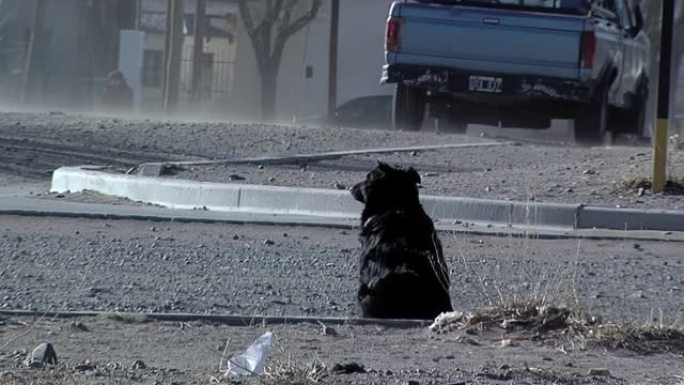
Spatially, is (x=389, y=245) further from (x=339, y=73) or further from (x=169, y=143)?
(x=339, y=73)

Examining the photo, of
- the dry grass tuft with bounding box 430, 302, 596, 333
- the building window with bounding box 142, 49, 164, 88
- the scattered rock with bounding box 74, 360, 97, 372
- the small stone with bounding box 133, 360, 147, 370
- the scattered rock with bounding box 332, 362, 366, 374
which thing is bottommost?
the small stone with bounding box 133, 360, 147, 370

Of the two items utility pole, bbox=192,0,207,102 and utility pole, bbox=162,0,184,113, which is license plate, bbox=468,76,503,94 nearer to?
utility pole, bbox=162,0,184,113

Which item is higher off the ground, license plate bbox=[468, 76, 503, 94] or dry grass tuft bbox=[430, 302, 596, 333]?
license plate bbox=[468, 76, 503, 94]

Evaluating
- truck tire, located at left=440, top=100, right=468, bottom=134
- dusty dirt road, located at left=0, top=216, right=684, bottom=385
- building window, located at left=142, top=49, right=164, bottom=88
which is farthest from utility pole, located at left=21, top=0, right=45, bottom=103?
dusty dirt road, located at left=0, top=216, right=684, bottom=385

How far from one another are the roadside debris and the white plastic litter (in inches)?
30.0

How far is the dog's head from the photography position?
8.12 metres

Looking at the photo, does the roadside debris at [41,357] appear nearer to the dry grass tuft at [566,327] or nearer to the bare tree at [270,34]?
the dry grass tuft at [566,327]

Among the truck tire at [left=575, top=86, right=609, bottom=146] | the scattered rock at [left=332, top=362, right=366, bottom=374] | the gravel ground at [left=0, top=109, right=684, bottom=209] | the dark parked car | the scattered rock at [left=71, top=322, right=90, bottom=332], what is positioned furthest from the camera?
the dark parked car

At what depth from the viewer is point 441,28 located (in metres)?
18.7

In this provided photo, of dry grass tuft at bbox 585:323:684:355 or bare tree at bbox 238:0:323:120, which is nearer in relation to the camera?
dry grass tuft at bbox 585:323:684:355

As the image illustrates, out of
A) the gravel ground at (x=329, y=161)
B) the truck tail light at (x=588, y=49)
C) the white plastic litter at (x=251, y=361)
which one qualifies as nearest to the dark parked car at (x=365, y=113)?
the gravel ground at (x=329, y=161)

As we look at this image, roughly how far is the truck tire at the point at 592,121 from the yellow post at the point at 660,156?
20.5 ft

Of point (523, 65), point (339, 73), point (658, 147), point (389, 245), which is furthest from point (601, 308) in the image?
point (339, 73)

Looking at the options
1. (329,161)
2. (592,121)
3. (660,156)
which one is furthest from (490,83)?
(660,156)
